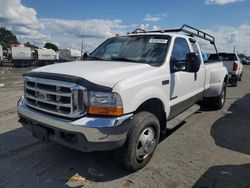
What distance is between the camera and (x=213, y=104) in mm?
7645

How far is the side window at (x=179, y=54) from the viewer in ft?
15.1

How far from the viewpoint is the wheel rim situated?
377 centimetres

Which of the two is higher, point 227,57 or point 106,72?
point 227,57

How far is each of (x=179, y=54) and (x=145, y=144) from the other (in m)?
1.99

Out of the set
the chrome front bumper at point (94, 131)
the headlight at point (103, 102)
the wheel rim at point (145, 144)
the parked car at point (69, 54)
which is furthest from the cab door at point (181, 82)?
the parked car at point (69, 54)

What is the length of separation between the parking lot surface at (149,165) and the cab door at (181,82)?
68cm

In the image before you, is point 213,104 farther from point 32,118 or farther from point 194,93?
point 32,118

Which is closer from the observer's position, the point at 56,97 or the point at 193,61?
the point at 56,97

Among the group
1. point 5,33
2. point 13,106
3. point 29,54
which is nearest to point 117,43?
point 13,106

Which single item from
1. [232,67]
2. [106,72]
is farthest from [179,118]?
[232,67]

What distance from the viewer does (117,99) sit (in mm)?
3281

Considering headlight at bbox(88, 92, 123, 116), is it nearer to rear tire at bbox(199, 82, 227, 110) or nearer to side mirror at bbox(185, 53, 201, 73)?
side mirror at bbox(185, 53, 201, 73)

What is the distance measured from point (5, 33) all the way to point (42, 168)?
11349 cm

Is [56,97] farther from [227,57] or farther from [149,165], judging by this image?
[227,57]
